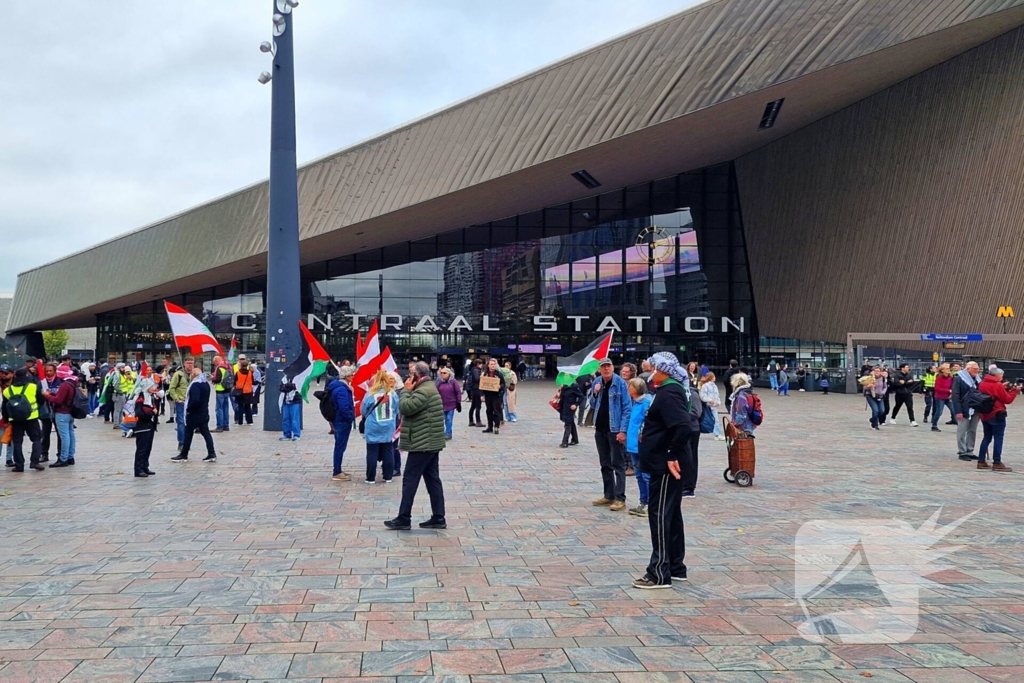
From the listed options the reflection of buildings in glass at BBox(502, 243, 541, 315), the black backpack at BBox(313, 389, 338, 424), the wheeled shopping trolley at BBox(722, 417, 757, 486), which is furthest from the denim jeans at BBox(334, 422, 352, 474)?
the reflection of buildings in glass at BBox(502, 243, 541, 315)

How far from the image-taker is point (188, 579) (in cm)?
541

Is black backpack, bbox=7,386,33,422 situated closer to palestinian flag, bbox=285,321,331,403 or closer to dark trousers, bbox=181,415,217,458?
dark trousers, bbox=181,415,217,458

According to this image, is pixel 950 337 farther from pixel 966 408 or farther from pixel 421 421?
pixel 421 421

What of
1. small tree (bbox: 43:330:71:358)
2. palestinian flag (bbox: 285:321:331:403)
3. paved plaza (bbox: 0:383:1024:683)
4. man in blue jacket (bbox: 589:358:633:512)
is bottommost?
paved plaza (bbox: 0:383:1024:683)

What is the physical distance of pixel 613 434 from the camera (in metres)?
8.32

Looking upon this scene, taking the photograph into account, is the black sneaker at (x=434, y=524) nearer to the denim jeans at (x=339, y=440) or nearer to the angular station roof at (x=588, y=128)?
the denim jeans at (x=339, y=440)

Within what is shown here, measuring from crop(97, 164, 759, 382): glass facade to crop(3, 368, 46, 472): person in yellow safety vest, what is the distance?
92.3 ft

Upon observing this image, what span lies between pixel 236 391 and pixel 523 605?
1397 cm

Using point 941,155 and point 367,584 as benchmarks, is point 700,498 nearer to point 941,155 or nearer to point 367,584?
point 367,584

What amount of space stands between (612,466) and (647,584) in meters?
3.05

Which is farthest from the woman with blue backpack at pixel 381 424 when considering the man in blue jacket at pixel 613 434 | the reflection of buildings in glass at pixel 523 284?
the reflection of buildings in glass at pixel 523 284

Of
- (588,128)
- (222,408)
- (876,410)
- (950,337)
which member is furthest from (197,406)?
(950,337)

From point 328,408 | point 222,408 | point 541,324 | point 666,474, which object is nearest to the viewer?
point 666,474

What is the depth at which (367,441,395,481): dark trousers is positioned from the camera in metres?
9.57
